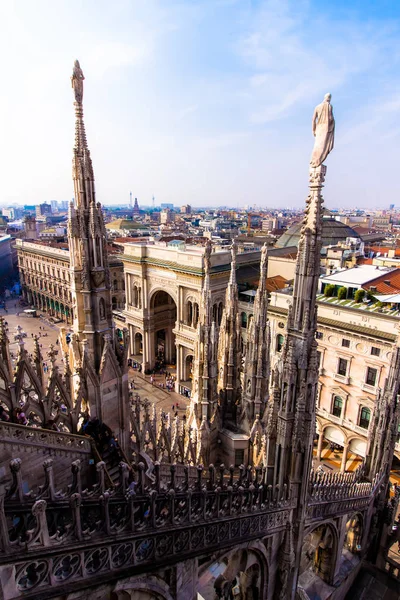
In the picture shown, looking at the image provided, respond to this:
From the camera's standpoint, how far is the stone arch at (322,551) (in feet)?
41.5

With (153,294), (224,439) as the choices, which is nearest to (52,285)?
(153,294)

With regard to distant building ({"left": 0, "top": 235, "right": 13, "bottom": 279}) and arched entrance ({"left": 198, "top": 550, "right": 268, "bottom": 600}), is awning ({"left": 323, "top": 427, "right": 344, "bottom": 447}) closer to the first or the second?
arched entrance ({"left": 198, "top": 550, "right": 268, "bottom": 600})

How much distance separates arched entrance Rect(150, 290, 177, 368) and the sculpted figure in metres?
35.5

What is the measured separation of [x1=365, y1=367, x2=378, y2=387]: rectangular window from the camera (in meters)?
24.5

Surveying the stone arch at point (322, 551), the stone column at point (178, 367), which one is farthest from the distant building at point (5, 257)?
the stone arch at point (322, 551)

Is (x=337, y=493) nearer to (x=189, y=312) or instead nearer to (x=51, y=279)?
(x=189, y=312)

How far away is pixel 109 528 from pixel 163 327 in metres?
39.1

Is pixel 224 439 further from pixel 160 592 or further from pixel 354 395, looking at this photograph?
pixel 354 395

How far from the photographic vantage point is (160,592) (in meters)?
6.79

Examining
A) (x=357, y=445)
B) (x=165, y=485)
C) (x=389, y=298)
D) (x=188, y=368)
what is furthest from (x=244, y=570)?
(x=188, y=368)

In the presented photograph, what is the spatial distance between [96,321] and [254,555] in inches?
314

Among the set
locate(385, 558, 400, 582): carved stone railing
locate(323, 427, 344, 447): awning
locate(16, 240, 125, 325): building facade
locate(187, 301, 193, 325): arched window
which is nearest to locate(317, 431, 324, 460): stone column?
locate(323, 427, 344, 447): awning

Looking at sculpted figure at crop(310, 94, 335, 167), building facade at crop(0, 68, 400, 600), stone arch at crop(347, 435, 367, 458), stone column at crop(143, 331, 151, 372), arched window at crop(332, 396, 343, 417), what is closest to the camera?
building facade at crop(0, 68, 400, 600)

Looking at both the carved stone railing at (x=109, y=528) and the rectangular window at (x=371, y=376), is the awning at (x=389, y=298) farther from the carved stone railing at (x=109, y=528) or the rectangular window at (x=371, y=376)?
the carved stone railing at (x=109, y=528)
